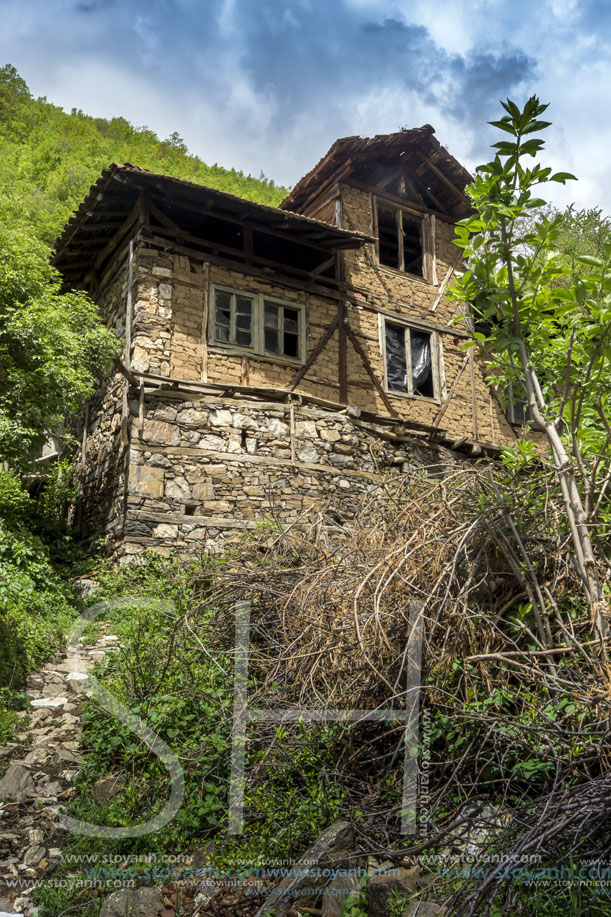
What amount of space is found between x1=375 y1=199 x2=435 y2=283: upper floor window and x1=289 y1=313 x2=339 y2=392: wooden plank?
2549 millimetres

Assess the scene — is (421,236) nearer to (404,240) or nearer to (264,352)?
(404,240)

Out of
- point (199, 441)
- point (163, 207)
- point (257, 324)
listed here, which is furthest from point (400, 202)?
point (199, 441)

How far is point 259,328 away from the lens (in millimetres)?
10961

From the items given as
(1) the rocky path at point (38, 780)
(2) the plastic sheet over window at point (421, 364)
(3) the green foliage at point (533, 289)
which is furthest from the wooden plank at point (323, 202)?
(1) the rocky path at point (38, 780)

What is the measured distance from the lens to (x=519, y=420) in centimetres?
1464

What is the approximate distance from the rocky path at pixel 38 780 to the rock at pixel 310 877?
1256 mm

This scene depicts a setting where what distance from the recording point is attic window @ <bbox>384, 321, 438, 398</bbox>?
12.6 m

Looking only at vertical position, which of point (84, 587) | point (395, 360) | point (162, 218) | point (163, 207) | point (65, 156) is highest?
point (65, 156)

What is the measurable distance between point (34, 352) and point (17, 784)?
624cm

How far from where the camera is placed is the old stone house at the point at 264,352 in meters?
9.48

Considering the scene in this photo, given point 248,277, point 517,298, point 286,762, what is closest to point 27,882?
point 286,762

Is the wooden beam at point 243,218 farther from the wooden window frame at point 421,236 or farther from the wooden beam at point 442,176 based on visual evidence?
the wooden beam at point 442,176

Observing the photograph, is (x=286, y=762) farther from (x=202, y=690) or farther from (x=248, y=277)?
(x=248, y=277)

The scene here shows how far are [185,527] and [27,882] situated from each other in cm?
557
